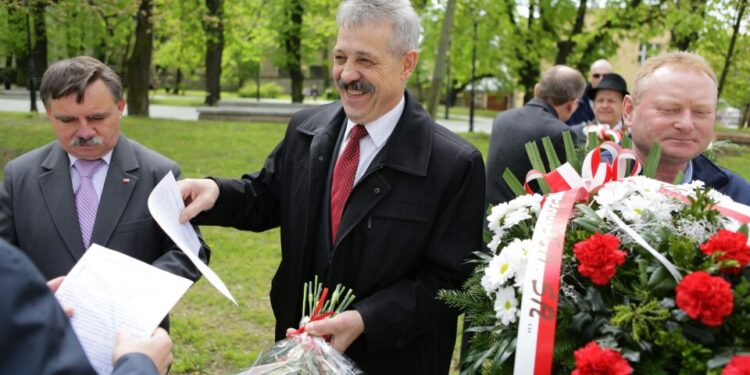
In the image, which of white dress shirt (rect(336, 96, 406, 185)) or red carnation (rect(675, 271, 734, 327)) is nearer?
red carnation (rect(675, 271, 734, 327))

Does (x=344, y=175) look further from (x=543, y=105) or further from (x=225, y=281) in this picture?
(x=225, y=281)

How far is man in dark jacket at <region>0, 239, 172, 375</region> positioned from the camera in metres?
1.22

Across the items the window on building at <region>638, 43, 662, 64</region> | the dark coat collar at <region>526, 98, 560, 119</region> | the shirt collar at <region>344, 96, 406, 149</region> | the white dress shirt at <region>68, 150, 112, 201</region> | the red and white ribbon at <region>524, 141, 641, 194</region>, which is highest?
the window on building at <region>638, 43, 662, 64</region>

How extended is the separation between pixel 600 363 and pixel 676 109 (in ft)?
4.37

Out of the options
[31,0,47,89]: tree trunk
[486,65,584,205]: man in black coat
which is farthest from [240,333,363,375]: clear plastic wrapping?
[31,0,47,89]: tree trunk

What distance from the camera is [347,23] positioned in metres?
2.56

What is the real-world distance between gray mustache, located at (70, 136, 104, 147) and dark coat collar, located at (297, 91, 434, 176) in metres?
0.81

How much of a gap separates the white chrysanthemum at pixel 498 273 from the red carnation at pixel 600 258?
0.66ft

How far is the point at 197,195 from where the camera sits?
8.87 feet

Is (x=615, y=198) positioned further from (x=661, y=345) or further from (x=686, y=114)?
(x=686, y=114)

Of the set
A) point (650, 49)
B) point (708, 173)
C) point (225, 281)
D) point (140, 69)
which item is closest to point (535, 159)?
point (708, 173)

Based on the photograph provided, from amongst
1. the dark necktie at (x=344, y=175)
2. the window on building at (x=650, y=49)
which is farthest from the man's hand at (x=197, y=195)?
the window on building at (x=650, y=49)

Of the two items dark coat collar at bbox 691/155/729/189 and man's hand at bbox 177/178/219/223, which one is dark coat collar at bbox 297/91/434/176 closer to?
man's hand at bbox 177/178/219/223

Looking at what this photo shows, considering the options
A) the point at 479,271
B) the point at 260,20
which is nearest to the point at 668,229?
the point at 479,271
